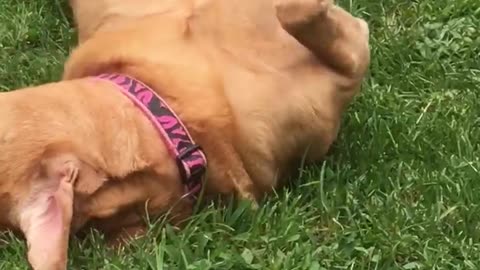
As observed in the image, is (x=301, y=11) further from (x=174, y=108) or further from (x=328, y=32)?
(x=174, y=108)

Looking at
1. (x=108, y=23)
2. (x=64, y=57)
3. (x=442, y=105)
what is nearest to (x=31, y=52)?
(x=64, y=57)

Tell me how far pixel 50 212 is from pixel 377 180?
0.90 meters

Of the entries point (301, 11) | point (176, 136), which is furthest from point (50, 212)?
point (301, 11)

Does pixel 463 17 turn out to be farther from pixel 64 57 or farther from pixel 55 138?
pixel 55 138

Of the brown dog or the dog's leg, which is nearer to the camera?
the brown dog

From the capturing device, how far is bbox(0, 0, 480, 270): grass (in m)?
2.74

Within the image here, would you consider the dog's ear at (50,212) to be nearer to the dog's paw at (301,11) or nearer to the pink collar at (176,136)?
the pink collar at (176,136)

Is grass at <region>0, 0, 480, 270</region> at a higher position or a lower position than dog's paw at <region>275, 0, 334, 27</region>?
lower

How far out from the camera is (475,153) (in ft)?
10.1

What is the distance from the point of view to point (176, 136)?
109 inches

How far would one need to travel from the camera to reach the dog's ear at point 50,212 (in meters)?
2.49

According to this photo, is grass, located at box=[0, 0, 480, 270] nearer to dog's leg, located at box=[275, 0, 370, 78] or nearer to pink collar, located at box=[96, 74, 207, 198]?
pink collar, located at box=[96, 74, 207, 198]

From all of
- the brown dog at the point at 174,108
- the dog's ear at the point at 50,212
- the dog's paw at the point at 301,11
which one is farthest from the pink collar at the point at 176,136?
the dog's paw at the point at 301,11

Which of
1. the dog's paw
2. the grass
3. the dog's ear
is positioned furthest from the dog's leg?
the dog's ear
